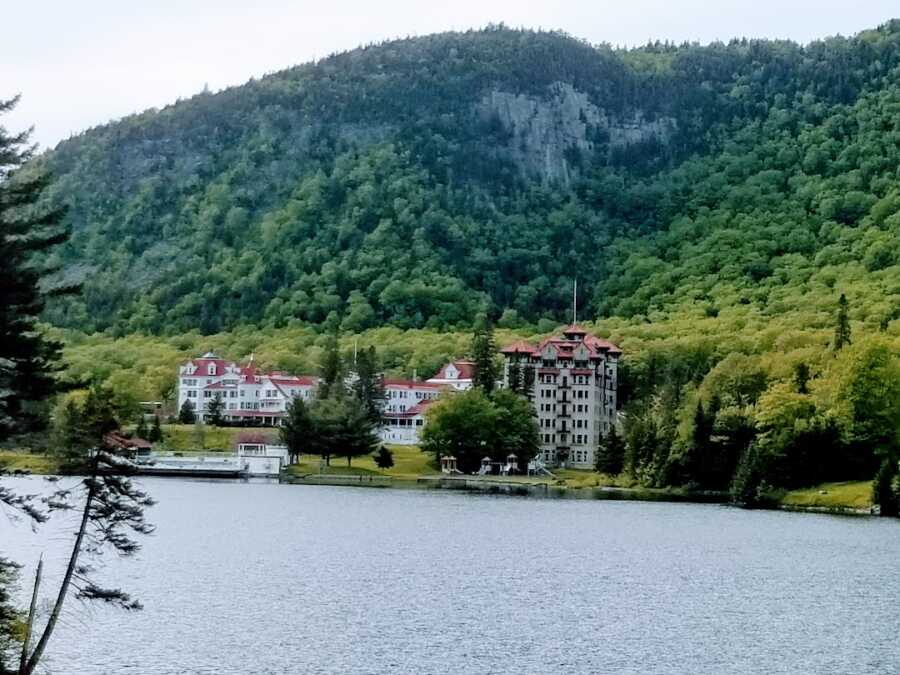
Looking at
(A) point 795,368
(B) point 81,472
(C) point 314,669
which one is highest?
(A) point 795,368

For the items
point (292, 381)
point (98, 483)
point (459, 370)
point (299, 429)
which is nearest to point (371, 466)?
point (299, 429)

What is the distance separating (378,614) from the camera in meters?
51.2

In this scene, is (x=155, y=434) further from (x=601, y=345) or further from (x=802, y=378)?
(x=802, y=378)

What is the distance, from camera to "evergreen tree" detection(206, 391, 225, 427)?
163250mm

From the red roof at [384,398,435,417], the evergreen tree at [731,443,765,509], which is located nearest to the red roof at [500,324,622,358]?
the red roof at [384,398,435,417]

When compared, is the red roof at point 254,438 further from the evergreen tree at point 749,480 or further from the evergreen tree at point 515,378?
the evergreen tree at point 749,480

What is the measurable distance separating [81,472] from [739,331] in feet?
517

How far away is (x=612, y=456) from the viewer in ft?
436

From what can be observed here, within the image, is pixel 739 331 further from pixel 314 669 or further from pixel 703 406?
pixel 314 669

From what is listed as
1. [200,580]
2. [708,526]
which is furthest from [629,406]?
[200,580]

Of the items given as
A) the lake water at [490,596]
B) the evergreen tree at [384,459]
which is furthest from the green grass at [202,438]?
the lake water at [490,596]

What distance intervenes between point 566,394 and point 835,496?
2425 inches

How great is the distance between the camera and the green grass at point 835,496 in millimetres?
100250

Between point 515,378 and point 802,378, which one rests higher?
point 515,378
